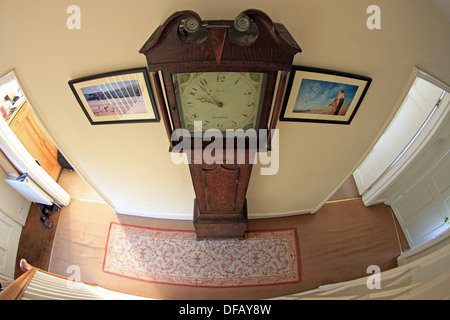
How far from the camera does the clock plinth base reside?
245 cm

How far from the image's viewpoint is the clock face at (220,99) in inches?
52.4

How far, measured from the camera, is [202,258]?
2.81m

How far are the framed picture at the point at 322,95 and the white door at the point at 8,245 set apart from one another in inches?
117

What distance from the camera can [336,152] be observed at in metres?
2.27

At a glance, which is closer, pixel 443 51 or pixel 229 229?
pixel 443 51

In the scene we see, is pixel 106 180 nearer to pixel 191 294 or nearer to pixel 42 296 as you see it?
pixel 42 296

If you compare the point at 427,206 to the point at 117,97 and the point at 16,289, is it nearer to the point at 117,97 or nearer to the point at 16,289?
the point at 117,97

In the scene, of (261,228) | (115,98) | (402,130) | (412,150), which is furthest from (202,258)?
(402,130)

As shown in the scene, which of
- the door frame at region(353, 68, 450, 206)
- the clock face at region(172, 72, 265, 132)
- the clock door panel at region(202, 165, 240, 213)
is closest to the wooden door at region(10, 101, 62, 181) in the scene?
the clock door panel at region(202, 165, 240, 213)

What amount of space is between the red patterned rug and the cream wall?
2.50 feet

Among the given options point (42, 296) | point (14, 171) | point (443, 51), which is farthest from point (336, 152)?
point (14, 171)

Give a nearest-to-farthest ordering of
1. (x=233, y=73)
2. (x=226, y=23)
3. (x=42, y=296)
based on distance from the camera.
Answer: (x=226, y=23) → (x=233, y=73) → (x=42, y=296)

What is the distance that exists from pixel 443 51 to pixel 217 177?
1721mm

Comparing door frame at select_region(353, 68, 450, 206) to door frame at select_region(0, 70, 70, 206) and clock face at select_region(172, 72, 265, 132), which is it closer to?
clock face at select_region(172, 72, 265, 132)
